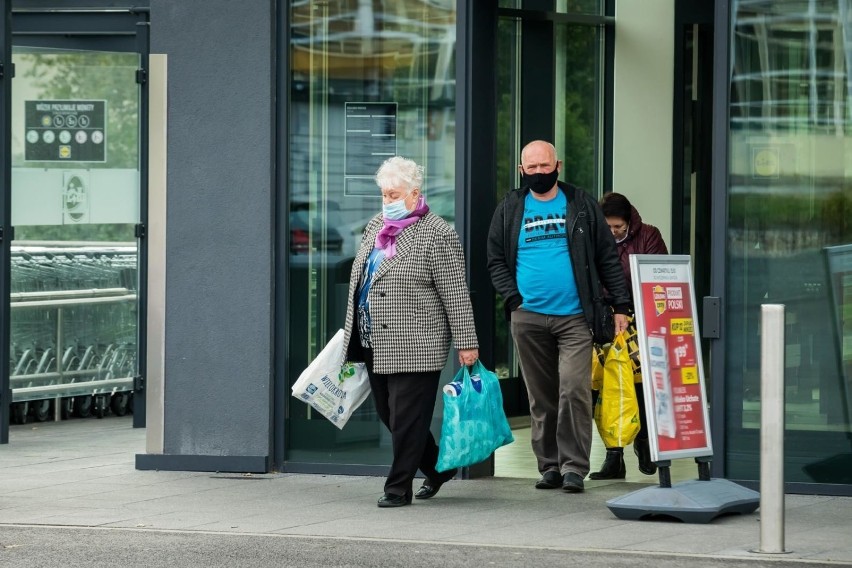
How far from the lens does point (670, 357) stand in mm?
8109

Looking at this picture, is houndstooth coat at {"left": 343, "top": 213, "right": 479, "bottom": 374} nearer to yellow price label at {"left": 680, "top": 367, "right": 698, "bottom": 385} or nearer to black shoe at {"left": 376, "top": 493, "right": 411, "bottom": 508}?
black shoe at {"left": 376, "top": 493, "right": 411, "bottom": 508}

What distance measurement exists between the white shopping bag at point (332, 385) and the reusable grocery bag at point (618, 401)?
143 centimetres

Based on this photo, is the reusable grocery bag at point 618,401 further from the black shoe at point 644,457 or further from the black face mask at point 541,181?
the black face mask at point 541,181

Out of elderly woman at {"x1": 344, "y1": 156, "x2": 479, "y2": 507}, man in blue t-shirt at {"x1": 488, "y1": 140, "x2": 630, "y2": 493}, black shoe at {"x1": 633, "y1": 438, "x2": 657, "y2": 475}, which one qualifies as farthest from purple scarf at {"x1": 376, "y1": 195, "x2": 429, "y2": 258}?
black shoe at {"x1": 633, "y1": 438, "x2": 657, "y2": 475}

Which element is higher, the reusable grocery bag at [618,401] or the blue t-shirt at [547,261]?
the blue t-shirt at [547,261]

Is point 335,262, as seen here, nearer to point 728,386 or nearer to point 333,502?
point 333,502

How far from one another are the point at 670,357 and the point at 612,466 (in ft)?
5.61

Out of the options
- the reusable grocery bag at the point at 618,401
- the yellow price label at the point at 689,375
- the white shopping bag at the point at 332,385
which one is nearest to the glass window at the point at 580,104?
the reusable grocery bag at the point at 618,401

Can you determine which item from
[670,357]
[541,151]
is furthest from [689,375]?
[541,151]

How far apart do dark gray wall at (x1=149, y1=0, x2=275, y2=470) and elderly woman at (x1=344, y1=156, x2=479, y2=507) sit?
1.43m

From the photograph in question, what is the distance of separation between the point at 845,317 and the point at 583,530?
2059 mm

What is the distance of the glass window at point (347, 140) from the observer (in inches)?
379

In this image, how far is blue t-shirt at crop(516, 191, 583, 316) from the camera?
8906mm

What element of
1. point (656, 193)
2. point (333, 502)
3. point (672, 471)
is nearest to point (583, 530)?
point (333, 502)
